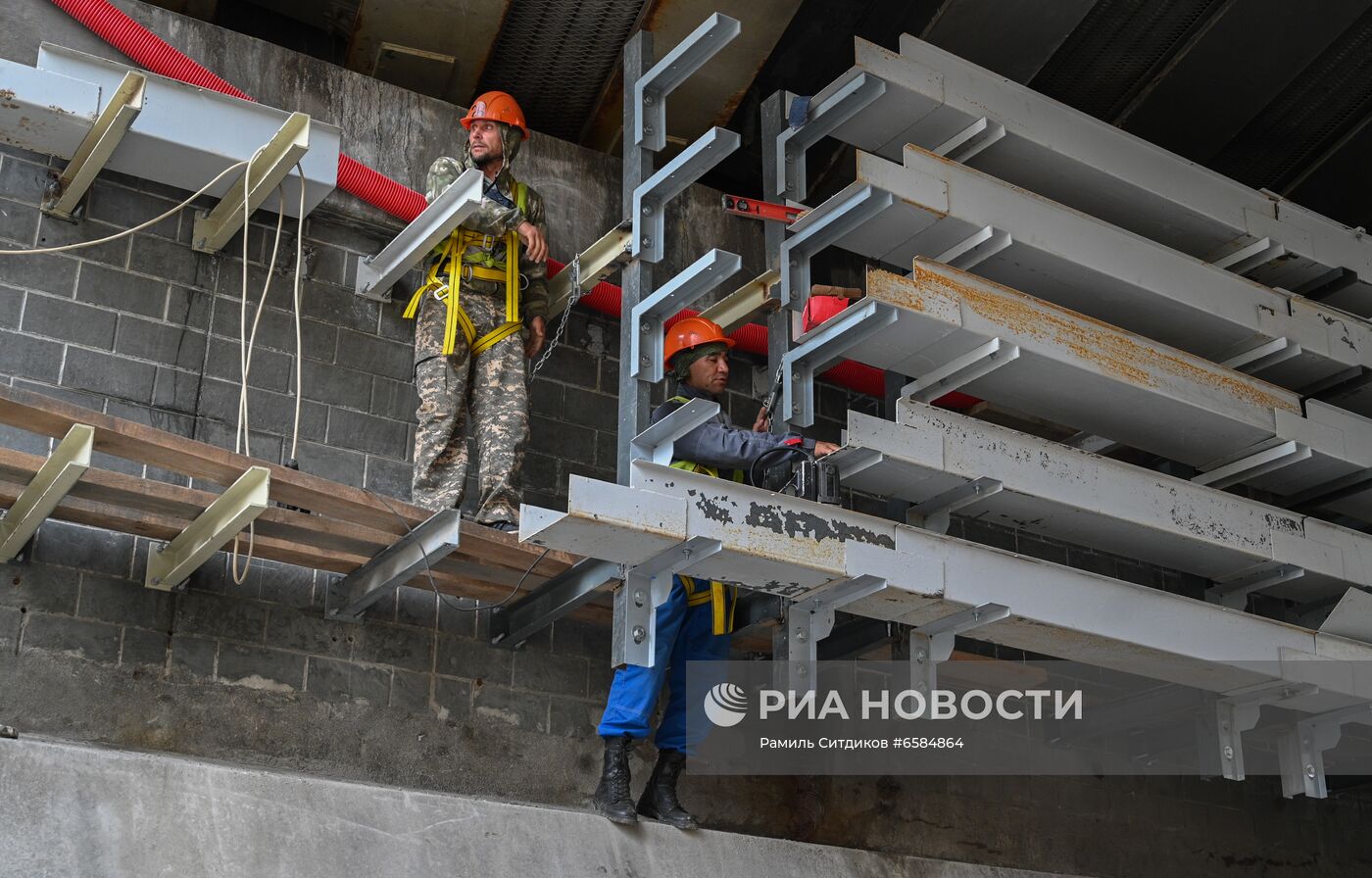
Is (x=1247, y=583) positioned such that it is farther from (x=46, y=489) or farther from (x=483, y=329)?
(x=46, y=489)

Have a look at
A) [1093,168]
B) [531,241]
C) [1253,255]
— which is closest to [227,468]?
[531,241]

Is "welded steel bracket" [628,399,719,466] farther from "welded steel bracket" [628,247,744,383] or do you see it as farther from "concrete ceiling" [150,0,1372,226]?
"concrete ceiling" [150,0,1372,226]

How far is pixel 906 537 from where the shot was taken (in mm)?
6531

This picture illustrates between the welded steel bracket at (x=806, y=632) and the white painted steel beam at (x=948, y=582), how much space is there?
0.29ft

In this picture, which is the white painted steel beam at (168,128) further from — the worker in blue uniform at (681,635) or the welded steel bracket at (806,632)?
the welded steel bracket at (806,632)

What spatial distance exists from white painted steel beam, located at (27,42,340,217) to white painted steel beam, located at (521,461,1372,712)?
2.51 meters

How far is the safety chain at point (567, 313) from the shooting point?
7.58m

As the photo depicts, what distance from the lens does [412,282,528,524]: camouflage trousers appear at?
23.5 feet

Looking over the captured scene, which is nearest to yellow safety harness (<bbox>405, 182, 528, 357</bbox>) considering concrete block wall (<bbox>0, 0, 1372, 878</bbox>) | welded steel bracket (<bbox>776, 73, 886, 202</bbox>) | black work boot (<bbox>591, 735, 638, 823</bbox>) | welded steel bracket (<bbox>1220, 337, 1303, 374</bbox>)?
concrete block wall (<bbox>0, 0, 1372, 878</bbox>)

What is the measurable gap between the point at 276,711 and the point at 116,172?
102 inches

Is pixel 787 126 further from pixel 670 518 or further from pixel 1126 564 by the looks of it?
pixel 1126 564

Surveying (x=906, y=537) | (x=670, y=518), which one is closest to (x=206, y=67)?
(x=670, y=518)

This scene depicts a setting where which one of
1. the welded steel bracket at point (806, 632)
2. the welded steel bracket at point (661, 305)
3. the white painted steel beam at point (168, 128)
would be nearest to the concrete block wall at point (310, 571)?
the white painted steel beam at point (168, 128)

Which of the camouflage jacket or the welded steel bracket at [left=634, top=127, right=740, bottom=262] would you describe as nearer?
the welded steel bracket at [left=634, top=127, right=740, bottom=262]
